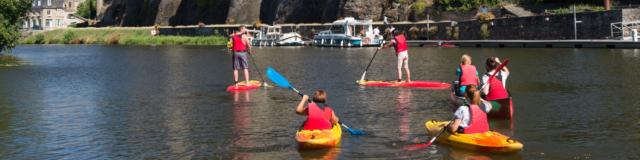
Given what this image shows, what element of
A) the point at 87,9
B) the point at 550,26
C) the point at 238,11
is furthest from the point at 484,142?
the point at 87,9

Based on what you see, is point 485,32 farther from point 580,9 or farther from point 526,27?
point 580,9

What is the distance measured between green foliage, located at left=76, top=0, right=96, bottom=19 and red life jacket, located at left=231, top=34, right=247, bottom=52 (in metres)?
156

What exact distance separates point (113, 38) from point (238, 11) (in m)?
19.1

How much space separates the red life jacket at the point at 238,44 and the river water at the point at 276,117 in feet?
4.89

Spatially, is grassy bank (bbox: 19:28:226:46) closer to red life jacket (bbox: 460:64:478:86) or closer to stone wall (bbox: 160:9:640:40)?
stone wall (bbox: 160:9:640:40)

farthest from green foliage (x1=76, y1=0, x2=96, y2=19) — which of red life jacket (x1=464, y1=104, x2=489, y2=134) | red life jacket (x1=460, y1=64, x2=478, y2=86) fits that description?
red life jacket (x1=464, y1=104, x2=489, y2=134)

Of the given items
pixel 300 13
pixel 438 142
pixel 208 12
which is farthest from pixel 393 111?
pixel 208 12

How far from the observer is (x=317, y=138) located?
571 inches

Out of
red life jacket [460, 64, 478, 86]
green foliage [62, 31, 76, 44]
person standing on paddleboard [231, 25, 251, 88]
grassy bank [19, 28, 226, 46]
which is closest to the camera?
red life jacket [460, 64, 478, 86]

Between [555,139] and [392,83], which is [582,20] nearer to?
[392,83]

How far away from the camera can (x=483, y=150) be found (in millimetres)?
13914

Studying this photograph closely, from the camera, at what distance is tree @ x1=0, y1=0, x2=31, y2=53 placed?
169 feet

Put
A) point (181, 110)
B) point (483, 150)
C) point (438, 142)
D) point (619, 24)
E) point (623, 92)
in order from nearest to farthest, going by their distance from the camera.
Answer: point (483, 150)
point (438, 142)
point (181, 110)
point (623, 92)
point (619, 24)

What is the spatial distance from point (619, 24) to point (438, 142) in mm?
44020
